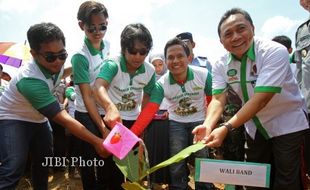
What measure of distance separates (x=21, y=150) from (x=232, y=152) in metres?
2.31

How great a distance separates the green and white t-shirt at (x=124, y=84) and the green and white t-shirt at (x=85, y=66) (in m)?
0.12

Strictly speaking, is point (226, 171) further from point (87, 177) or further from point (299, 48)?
point (299, 48)

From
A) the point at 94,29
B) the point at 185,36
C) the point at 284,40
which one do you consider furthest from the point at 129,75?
the point at 284,40

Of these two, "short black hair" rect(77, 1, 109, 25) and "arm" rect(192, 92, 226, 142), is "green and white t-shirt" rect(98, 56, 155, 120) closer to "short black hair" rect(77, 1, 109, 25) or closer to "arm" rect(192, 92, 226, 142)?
"short black hair" rect(77, 1, 109, 25)

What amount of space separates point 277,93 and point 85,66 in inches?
60.6

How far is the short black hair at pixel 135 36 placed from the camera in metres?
2.61

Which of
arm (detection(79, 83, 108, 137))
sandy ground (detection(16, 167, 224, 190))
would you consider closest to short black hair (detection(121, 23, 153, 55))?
arm (detection(79, 83, 108, 137))

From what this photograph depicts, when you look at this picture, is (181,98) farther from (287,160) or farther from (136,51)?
(287,160)

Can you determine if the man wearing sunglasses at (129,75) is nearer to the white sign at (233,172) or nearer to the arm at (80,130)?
the arm at (80,130)

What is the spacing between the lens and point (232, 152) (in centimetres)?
373

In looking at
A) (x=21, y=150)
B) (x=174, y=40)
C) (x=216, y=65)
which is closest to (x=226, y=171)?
(x=216, y=65)

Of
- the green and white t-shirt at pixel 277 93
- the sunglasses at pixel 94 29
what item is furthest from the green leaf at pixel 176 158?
the sunglasses at pixel 94 29

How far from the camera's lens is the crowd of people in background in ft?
7.45

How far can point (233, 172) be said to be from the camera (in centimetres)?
156
